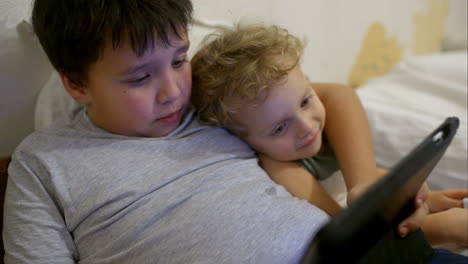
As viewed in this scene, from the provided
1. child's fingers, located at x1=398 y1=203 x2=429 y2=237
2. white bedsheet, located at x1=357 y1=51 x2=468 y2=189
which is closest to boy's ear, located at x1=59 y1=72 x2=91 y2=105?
child's fingers, located at x1=398 y1=203 x2=429 y2=237

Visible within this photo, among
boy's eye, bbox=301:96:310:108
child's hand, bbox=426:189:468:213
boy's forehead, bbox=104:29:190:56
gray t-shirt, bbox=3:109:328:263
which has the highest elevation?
boy's forehead, bbox=104:29:190:56

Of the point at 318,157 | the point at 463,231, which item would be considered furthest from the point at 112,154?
the point at 463,231

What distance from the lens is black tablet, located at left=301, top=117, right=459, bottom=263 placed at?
39 cm

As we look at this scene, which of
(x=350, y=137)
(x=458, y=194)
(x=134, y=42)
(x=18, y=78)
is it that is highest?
(x=134, y=42)

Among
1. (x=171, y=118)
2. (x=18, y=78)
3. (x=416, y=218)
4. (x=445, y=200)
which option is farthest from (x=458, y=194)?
(x=18, y=78)

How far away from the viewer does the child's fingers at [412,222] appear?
0.66m

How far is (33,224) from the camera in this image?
0.69 meters

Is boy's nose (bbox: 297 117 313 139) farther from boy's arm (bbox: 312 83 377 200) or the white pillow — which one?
the white pillow

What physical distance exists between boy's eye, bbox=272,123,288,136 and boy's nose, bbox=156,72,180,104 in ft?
0.71

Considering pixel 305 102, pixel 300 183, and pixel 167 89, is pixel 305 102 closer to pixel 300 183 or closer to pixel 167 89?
pixel 300 183

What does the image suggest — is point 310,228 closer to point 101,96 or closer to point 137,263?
point 137,263

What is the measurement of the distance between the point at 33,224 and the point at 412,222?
0.68m

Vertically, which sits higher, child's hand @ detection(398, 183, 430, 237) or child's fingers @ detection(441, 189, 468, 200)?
child's hand @ detection(398, 183, 430, 237)

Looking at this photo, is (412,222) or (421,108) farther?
(421,108)
